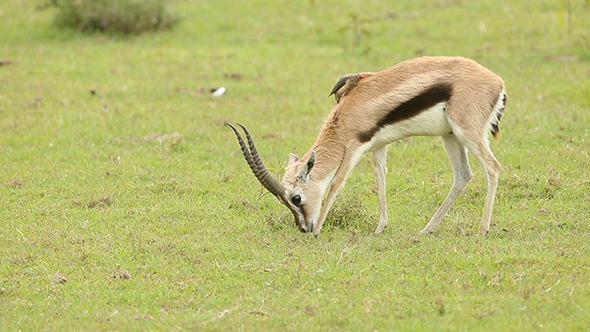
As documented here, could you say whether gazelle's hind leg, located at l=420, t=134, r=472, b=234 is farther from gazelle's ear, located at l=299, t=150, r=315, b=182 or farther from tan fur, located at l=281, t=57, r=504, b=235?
gazelle's ear, located at l=299, t=150, r=315, b=182

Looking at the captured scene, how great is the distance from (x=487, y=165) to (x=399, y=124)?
852 millimetres

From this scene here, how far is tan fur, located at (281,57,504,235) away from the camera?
7.12 m

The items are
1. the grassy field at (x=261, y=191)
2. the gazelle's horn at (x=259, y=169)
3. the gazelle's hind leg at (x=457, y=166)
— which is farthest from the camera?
the gazelle's hind leg at (x=457, y=166)

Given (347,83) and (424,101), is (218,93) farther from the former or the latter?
(424,101)

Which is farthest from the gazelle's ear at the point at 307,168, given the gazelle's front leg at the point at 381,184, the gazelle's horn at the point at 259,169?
the gazelle's front leg at the point at 381,184

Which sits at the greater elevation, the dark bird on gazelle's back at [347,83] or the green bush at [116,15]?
the dark bird on gazelle's back at [347,83]

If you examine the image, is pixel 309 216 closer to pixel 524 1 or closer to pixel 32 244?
pixel 32 244

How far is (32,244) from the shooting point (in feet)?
24.5

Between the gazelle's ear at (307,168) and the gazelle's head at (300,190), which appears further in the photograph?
the gazelle's ear at (307,168)

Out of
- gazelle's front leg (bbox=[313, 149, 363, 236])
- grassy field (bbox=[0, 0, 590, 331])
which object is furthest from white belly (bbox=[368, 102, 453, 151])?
grassy field (bbox=[0, 0, 590, 331])

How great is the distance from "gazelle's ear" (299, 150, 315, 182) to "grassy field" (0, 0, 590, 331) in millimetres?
568

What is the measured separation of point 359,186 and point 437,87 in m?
2.28

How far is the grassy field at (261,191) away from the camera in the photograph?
6.01 metres

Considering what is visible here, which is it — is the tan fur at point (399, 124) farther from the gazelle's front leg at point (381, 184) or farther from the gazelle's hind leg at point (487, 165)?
the gazelle's front leg at point (381, 184)
